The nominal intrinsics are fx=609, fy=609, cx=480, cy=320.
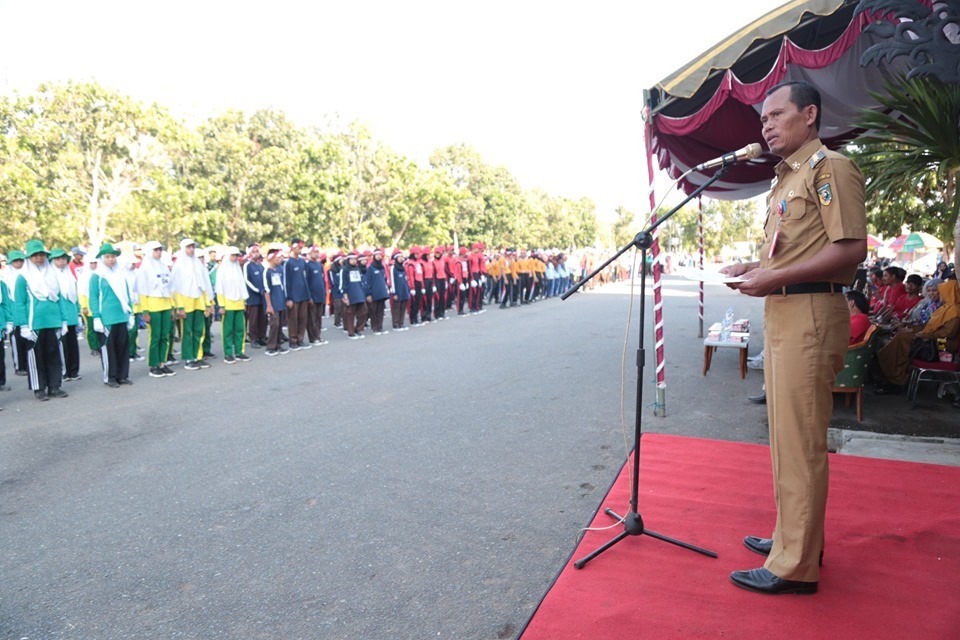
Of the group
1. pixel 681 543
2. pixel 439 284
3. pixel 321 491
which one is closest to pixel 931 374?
pixel 681 543

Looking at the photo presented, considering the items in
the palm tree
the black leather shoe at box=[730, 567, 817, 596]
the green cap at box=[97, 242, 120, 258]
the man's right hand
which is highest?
the palm tree

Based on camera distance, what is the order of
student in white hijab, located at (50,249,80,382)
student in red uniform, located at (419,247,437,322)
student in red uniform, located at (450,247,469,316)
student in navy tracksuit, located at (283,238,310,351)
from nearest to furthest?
student in white hijab, located at (50,249,80,382) < student in navy tracksuit, located at (283,238,310,351) < student in red uniform, located at (419,247,437,322) < student in red uniform, located at (450,247,469,316)

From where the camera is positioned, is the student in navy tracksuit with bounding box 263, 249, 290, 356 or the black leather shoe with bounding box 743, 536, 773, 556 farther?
the student in navy tracksuit with bounding box 263, 249, 290, 356

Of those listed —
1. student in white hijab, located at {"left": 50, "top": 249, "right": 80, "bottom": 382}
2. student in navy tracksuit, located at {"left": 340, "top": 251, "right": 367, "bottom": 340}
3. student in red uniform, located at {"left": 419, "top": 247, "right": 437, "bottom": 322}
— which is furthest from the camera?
student in red uniform, located at {"left": 419, "top": 247, "right": 437, "bottom": 322}

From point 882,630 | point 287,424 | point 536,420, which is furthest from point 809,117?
point 287,424

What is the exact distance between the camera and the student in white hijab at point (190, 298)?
30.7ft

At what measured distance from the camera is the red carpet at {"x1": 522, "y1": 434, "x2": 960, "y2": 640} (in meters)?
2.46

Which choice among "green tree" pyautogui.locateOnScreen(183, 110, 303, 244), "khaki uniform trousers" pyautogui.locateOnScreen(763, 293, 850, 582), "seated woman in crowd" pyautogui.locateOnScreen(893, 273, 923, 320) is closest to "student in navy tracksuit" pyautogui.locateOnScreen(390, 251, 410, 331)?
"seated woman in crowd" pyautogui.locateOnScreen(893, 273, 923, 320)

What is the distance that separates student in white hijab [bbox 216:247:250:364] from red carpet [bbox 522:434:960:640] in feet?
25.9

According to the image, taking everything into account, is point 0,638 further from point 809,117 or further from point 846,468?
point 846,468

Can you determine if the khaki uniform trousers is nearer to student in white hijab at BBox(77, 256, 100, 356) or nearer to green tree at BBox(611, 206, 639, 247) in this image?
student in white hijab at BBox(77, 256, 100, 356)

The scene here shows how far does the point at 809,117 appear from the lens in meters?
2.54

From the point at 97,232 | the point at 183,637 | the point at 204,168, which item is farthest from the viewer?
the point at 204,168

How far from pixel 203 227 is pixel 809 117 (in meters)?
25.7
